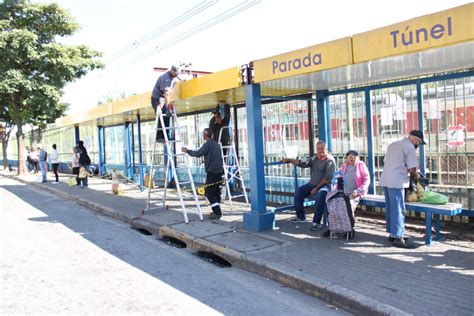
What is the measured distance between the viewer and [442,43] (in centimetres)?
419

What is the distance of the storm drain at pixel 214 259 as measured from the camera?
18.8 ft

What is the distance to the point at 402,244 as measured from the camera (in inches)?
216

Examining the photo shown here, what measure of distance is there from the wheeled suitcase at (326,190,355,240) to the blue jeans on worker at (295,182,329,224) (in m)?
0.56

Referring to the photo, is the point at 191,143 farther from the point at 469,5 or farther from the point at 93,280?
the point at 469,5

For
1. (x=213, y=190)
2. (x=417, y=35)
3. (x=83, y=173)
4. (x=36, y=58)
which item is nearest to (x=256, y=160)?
(x=213, y=190)

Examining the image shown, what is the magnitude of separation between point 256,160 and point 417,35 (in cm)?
306

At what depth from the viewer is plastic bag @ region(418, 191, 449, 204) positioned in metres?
5.59

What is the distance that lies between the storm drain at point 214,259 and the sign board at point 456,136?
388cm

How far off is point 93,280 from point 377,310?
10.9 ft

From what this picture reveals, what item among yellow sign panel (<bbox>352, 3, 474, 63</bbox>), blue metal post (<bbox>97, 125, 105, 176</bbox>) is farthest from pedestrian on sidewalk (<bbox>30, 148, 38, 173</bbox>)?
yellow sign panel (<bbox>352, 3, 474, 63</bbox>)

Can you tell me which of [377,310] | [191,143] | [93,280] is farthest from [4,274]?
[191,143]

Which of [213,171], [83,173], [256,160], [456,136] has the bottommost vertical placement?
[83,173]

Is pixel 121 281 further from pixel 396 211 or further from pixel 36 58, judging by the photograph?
pixel 36 58

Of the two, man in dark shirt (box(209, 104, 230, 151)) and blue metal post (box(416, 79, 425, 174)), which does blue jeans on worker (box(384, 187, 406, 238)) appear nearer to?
blue metal post (box(416, 79, 425, 174))
